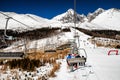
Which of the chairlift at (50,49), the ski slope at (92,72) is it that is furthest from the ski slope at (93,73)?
the chairlift at (50,49)

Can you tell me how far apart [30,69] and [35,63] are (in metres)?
2.49

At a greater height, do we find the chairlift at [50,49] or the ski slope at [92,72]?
the chairlift at [50,49]

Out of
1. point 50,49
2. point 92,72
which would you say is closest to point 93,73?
point 92,72

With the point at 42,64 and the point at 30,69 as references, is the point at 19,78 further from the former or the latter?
the point at 42,64

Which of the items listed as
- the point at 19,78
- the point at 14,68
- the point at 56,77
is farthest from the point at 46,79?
the point at 14,68

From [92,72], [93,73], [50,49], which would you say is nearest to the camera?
[93,73]

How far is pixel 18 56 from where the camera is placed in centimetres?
2178

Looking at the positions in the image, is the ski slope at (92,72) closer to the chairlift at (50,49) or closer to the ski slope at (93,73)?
the ski slope at (93,73)

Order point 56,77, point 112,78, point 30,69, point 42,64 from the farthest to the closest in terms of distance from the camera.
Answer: point 42,64
point 30,69
point 56,77
point 112,78

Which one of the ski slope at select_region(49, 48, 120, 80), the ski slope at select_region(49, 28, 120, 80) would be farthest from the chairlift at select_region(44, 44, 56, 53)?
the ski slope at select_region(49, 48, 120, 80)

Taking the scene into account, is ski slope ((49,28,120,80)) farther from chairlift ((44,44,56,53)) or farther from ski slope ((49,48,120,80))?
chairlift ((44,44,56,53))

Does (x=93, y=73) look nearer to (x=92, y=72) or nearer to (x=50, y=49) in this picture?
(x=92, y=72)

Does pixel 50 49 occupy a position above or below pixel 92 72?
above

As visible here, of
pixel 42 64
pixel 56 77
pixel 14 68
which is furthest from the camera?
pixel 42 64
